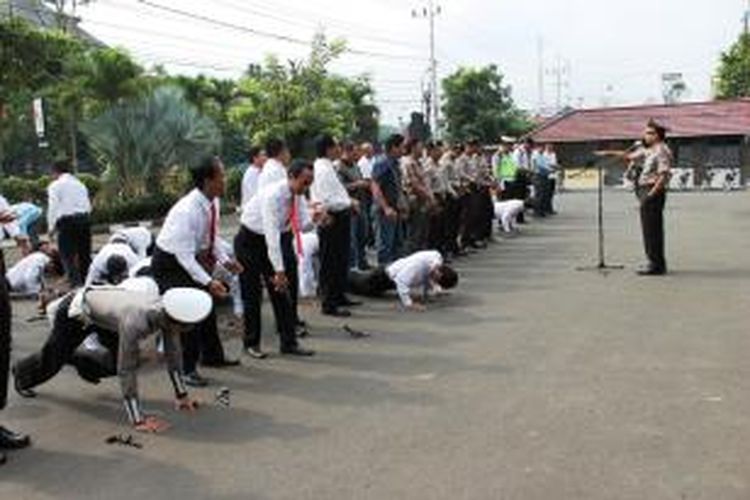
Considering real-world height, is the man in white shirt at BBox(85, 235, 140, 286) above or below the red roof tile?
below

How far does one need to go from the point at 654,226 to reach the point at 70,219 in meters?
7.32

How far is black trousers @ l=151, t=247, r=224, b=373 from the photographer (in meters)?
8.15

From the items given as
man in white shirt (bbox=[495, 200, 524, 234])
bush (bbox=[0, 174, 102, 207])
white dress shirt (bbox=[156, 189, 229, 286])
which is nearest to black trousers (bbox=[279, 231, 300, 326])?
white dress shirt (bbox=[156, 189, 229, 286])

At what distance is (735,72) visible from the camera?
53.1 m

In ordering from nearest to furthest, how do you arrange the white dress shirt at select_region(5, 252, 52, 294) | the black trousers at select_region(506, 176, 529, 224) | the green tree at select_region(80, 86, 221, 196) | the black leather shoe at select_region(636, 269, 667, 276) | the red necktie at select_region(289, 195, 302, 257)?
the red necktie at select_region(289, 195, 302, 257), the white dress shirt at select_region(5, 252, 52, 294), the black leather shoe at select_region(636, 269, 667, 276), the black trousers at select_region(506, 176, 529, 224), the green tree at select_region(80, 86, 221, 196)

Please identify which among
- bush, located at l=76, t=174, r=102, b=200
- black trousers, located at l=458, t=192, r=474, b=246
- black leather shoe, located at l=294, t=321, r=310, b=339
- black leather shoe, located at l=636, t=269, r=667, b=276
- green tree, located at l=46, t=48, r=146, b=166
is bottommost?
black leather shoe, located at l=294, t=321, r=310, b=339

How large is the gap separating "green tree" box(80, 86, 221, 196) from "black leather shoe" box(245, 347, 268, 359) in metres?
21.8

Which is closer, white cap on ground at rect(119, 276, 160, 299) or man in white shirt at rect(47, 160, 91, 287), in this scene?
white cap on ground at rect(119, 276, 160, 299)

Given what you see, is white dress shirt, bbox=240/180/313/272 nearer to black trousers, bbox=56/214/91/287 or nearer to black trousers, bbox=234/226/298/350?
black trousers, bbox=234/226/298/350

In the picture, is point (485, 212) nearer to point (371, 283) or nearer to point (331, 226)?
point (371, 283)

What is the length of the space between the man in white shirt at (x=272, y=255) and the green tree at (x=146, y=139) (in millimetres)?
21679

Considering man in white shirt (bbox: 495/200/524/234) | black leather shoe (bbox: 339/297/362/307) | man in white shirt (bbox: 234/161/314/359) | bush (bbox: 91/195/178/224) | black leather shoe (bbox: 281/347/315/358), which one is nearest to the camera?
man in white shirt (bbox: 234/161/314/359)

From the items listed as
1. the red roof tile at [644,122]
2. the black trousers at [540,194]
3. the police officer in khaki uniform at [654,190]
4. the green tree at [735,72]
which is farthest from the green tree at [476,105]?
the police officer in khaki uniform at [654,190]

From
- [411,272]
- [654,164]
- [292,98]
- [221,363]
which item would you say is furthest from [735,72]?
[221,363]
